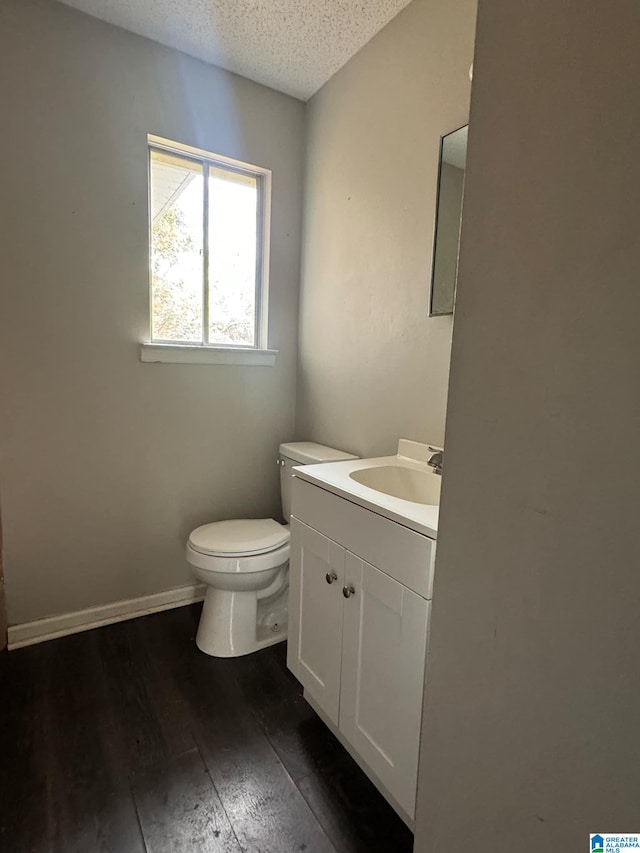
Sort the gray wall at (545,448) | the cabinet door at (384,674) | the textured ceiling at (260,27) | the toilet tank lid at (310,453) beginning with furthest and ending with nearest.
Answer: the toilet tank lid at (310,453)
the textured ceiling at (260,27)
the cabinet door at (384,674)
the gray wall at (545,448)

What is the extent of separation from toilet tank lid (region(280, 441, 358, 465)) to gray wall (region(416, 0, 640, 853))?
118cm

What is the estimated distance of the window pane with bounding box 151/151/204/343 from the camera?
6.33ft

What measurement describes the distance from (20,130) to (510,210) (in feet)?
6.09

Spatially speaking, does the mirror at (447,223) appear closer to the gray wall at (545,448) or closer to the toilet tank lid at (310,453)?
the toilet tank lid at (310,453)

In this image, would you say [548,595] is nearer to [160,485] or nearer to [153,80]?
[160,485]

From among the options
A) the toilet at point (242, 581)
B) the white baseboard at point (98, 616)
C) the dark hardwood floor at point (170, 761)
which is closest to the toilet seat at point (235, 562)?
the toilet at point (242, 581)

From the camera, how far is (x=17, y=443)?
5.59 ft

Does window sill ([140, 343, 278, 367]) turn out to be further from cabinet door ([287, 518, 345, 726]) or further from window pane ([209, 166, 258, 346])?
cabinet door ([287, 518, 345, 726])

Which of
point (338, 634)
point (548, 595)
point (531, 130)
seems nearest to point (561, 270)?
point (531, 130)

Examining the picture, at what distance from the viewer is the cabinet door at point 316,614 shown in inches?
50.1

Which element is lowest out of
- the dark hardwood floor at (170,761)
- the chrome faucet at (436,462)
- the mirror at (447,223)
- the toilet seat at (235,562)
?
the dark hardwood floor at (170,761)

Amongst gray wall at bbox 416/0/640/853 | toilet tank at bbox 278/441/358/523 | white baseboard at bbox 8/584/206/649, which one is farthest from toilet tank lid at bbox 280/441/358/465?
gray wall at bbox 416/0/640/853

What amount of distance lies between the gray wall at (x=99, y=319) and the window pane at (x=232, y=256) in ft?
0.39

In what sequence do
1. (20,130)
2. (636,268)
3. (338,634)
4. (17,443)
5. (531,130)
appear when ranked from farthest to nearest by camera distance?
(17,443), (20,130), (338,634), (531,130), (636,268)
